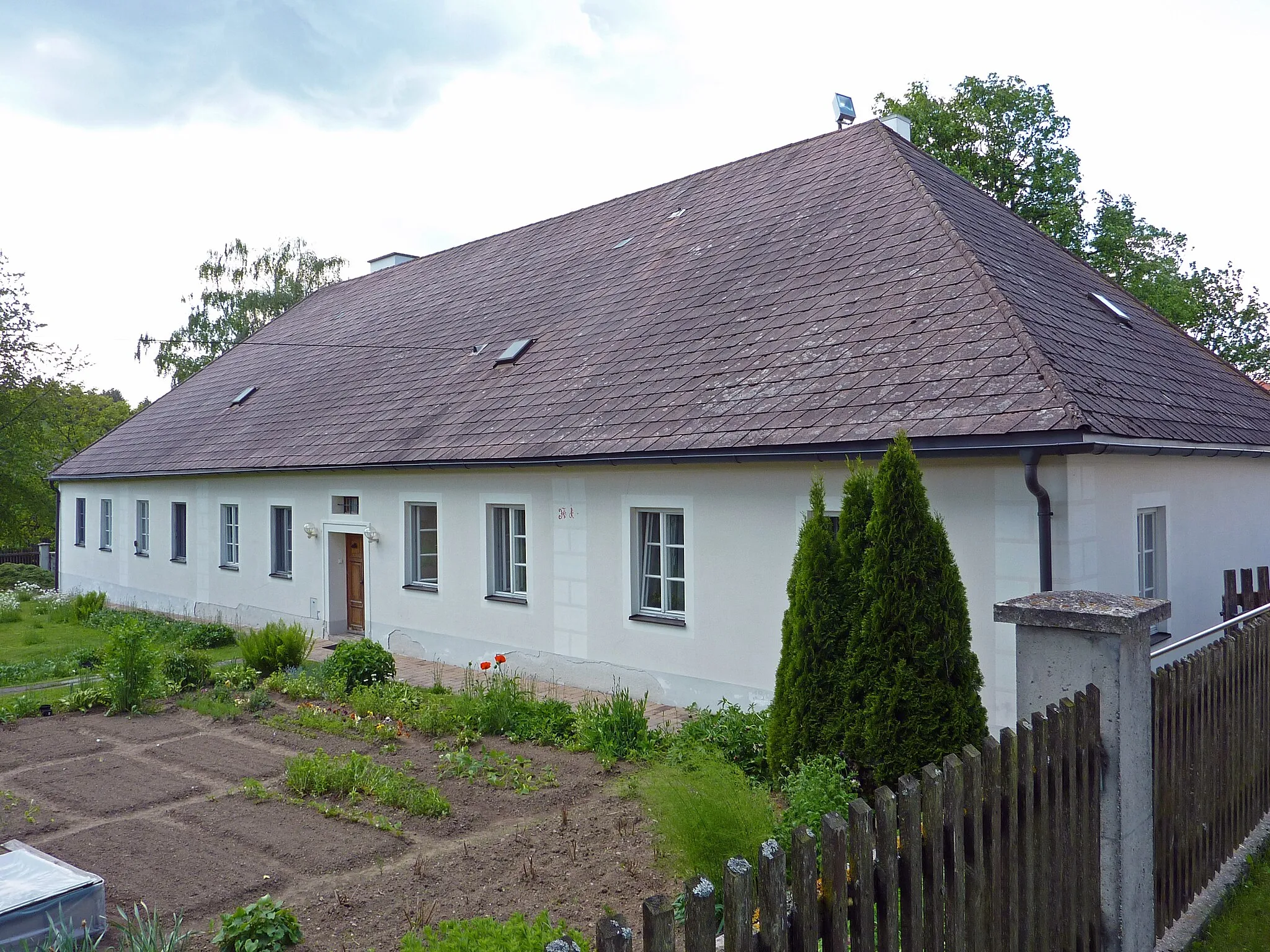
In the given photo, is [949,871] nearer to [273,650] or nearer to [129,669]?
[129,669]

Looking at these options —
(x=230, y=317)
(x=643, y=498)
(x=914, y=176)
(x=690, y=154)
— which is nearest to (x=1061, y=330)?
(x=914, y=176)

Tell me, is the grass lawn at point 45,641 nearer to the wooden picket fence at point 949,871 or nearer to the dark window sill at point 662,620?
the dark window sill at point 662,620

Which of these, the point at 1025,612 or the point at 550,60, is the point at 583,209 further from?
the point at 1025,612

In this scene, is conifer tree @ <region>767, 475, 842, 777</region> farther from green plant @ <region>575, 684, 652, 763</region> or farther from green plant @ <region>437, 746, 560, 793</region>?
green plant @ <region>437, 746, 560, 793</region>

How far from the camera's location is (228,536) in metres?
18.0

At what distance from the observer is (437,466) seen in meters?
12.3

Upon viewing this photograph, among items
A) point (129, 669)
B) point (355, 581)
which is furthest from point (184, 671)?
point (355, 581)

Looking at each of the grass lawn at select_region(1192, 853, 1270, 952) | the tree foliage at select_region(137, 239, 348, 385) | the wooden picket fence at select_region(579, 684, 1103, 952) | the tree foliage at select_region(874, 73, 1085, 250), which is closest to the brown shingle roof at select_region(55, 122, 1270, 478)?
the grass lawn at select_region(1192, 853, 1270, 952)

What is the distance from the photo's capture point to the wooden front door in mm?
15227

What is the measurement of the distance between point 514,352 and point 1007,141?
1854cm

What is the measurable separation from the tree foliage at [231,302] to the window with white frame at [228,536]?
21558mm

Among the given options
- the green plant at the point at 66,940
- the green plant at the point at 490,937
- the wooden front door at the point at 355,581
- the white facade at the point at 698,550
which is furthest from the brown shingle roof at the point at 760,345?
the green plant at the point at 66,940

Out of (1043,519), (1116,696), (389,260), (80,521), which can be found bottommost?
(1116,696)

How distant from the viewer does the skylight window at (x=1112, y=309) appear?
11336mm
